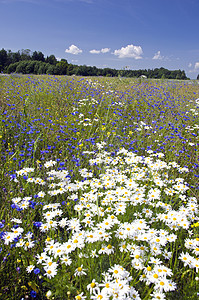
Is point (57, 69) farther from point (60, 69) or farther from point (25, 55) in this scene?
point (25, 55)

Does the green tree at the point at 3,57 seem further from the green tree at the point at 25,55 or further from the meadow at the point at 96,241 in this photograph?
the meadow at the point at 96,241

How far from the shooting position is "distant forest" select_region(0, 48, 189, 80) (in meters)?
30.6

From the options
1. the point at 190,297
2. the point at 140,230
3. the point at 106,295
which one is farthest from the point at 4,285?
the point at 190,297

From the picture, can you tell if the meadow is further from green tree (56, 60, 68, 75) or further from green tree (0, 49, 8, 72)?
green tree (0, 49, 8, 72)

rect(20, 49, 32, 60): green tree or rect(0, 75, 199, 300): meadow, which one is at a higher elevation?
rect(20, 49, 32, 60): green tree

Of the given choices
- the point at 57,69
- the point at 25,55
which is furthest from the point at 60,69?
the point at 25,55

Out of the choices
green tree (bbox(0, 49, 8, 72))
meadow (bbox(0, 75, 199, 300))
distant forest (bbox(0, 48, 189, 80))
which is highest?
green tree (bbox(0, 49, 8, 72))

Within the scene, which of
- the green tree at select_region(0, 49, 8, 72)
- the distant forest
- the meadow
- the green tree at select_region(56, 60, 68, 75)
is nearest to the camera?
the meadow

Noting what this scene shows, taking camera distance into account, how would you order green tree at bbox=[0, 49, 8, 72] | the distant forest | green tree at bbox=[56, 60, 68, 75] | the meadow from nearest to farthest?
the meadow < the distant forest < green tree at bbox=[56, 60, 68, 75] < green tree at bbox=[0, 49, 8, 72]

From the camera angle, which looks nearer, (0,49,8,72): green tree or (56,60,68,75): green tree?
(56,60,68,75): green tree

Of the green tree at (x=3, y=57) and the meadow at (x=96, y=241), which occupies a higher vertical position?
the green tree at (x=3, y=57)

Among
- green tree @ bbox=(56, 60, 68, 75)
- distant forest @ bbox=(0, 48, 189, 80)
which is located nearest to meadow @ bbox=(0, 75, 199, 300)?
distant forest @ bbox=(0, 48, 189, 80)

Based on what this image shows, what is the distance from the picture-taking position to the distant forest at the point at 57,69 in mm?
30625

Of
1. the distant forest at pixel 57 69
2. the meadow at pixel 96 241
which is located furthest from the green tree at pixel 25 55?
the meadow at pixel 96 241
